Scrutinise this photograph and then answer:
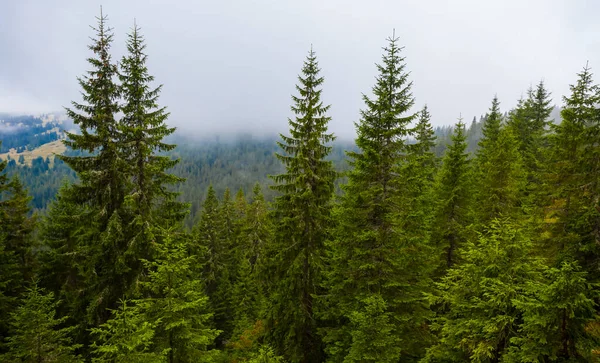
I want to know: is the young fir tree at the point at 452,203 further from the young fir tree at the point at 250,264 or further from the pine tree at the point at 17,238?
the pine tree at the point at 17,238

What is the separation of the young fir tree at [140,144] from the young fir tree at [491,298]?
12588 mm

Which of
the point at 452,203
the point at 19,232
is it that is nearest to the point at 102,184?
the point at 19,232

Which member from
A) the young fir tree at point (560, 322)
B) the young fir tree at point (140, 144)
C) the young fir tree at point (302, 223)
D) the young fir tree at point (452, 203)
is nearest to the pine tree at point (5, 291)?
the young fir tree at point (140, 144)

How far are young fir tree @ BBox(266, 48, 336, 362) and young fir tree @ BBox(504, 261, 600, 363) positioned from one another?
29.3 feet

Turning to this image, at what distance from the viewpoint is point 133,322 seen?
8.56 metres

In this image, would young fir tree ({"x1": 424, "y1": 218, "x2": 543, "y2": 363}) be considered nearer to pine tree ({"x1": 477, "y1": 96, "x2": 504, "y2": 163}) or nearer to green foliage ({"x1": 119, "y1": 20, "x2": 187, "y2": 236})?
green foliage ({"x1": 119, "y1": 20, "x2": 187, "y2": 236})

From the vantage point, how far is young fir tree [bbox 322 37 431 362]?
43.1ft

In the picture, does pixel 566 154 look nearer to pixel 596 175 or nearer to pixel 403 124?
pixel 596 175

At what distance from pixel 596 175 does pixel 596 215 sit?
2054 millimetres

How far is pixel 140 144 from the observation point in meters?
13.7

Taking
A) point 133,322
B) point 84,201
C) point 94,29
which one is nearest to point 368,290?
point 133,322

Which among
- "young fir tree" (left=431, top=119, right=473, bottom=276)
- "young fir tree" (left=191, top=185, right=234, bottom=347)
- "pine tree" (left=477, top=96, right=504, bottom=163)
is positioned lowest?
"young fir tree" (left=191, top=185, right=234, bottom=347)

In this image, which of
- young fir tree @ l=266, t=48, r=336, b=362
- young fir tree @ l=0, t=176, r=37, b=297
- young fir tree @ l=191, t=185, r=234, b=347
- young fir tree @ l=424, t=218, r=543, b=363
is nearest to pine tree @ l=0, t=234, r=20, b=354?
young fir tree @ l=0, t=176, r=37, b=297

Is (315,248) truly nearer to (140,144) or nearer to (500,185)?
(140,144)
